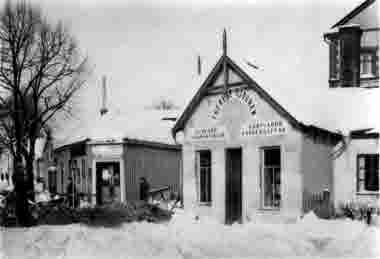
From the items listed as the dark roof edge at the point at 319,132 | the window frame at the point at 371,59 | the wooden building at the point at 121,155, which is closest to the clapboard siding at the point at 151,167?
the wooden building at the point at 121,155

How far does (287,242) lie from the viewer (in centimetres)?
897

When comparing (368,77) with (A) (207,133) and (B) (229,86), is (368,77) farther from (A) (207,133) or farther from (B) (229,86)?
(A) (207,133)

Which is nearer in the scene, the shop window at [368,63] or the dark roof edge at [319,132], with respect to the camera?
the dark roof edge at [319,132]

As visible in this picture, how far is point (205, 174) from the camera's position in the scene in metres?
12.7

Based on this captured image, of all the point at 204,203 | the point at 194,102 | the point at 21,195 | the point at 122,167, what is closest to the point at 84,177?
the point at 122,167

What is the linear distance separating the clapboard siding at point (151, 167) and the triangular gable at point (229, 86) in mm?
3795

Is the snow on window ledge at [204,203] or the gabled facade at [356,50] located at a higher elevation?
the gabled facade at [356,50]

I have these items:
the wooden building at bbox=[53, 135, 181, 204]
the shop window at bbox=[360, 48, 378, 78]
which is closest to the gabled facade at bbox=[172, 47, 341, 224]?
the wooden building at bbox=[53, 135, 181, 204]

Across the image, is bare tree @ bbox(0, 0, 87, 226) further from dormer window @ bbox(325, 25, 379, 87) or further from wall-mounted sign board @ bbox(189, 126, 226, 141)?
dormer window @ bbox(325, 25, 379, 87)

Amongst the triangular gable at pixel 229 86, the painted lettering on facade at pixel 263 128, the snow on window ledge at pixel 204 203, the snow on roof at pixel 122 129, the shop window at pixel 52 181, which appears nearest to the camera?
the triangular gable at pixel 229 86

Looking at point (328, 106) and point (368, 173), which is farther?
point (328, 106)

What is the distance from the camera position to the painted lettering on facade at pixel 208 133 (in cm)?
1196

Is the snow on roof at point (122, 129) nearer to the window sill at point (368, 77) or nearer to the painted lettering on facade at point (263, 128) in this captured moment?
the painted lettering on facade at point (263, 128)

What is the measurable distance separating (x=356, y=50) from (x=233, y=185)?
25.2ft
